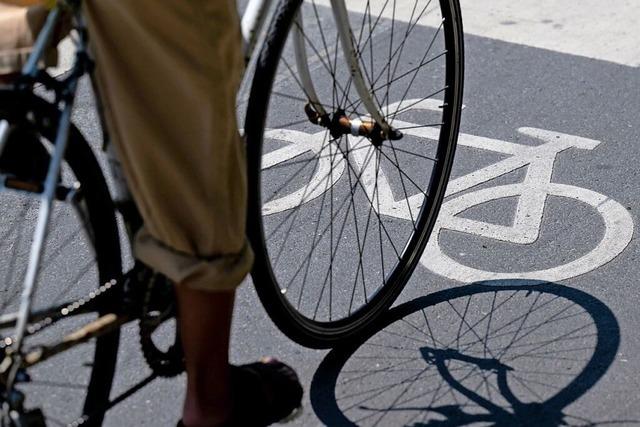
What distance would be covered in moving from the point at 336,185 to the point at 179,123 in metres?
1.82

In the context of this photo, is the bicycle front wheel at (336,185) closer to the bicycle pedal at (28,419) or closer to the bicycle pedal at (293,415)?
the bicycle pedal at (293,415)

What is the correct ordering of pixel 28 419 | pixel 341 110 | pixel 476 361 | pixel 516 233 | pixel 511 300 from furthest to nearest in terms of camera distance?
pixel 516 233 → pixel 511 300 → pixel 476 361 → pixel 341 110 → pixel 28 419

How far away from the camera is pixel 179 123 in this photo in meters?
2.37

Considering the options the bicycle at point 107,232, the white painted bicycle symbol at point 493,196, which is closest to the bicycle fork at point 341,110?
Result: the bicycle at point 107,232

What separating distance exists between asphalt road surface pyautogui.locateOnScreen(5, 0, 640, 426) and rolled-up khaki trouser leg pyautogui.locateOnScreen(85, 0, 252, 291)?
16.6 inches

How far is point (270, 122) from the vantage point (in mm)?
4750

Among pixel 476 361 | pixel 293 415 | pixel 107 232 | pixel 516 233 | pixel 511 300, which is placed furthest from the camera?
pixel 516 233

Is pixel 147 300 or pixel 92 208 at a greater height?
pixel 92 208

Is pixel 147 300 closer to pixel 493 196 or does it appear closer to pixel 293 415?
pixel 293 415

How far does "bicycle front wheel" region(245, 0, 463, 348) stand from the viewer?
2918 mm

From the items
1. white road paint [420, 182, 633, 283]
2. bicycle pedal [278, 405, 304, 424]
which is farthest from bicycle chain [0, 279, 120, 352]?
white road paint [420, 182, 633, 283]

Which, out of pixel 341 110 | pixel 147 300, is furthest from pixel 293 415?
pixel 341 110

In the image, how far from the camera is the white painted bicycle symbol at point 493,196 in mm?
3785

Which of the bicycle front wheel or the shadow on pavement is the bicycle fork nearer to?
the bicycle front wheel
